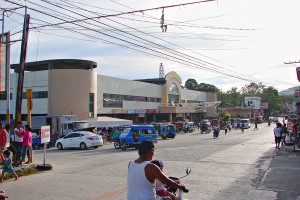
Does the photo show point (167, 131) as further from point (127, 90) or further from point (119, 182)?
point (119, 182)

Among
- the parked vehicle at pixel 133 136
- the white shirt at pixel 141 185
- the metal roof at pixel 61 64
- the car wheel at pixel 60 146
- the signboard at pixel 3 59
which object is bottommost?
the car wheel at pixel 60 146

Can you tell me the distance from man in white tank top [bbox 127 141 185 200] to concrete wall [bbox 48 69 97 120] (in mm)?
38428

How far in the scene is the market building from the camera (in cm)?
4191

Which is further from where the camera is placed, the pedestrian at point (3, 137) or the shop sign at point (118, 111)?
the shop sign at point (118, 111)

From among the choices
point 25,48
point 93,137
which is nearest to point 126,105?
point 93,137

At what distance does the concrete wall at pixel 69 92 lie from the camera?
41.7 m

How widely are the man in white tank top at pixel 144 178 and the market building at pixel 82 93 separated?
126 ft

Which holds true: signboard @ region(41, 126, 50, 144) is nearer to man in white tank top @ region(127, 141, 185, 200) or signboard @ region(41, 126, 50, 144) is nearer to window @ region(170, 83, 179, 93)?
man in white tank top @ region(127, 141, 185, 200)

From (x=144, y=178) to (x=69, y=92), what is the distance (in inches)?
1531

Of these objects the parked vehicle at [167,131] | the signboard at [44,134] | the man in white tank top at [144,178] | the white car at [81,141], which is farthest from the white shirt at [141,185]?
the parked vehicle at [167,131]

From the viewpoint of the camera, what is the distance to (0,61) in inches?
581

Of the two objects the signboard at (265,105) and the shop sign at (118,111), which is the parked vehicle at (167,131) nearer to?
the shop sign at (118,111)

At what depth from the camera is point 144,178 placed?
178 inches

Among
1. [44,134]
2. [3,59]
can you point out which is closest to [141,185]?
[44,134]
